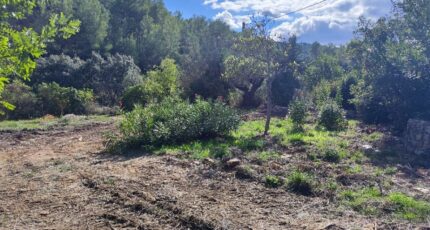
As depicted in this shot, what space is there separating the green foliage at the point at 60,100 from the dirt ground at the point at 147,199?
28.1 feet

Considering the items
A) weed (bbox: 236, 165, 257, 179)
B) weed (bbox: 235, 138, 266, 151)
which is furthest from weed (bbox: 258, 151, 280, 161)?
weed (bbox: 236, 165, 257, 179)

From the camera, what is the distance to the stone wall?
9.01m

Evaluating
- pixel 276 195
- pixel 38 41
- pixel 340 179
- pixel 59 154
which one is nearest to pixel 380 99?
pixel 340 179

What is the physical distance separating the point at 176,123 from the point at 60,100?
29.5 ft

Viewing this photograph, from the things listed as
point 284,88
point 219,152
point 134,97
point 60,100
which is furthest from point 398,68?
point 60,100

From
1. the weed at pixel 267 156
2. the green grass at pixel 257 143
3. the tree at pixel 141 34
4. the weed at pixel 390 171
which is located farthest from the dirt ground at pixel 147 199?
the tree at pixel 141 34

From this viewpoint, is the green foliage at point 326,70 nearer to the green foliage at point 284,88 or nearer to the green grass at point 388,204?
the green foliage at point 284,88

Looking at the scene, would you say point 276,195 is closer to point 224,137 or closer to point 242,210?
point 242,210

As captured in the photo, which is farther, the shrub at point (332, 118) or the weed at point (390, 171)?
the shrub at point (332, 118)

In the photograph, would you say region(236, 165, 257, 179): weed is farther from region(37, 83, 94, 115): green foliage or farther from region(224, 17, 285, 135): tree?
region(37, 83, 94, 115): green foliage

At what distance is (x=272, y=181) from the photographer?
623 cm

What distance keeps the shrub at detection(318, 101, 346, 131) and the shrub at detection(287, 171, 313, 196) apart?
5988mm

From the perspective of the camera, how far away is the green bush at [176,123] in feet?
29.6

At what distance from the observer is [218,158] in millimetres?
7746
